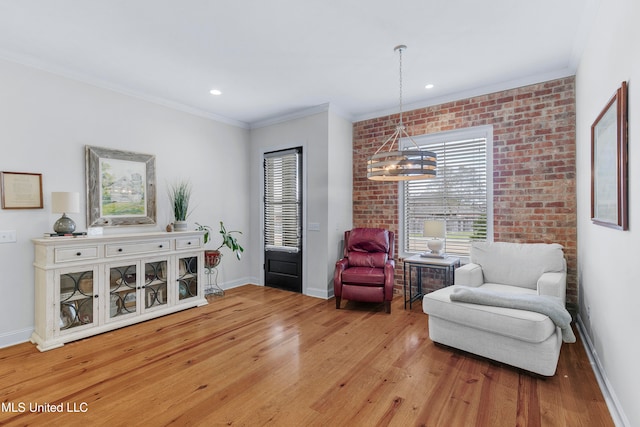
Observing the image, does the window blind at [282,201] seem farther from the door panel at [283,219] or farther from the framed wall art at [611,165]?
the framed wall art at [611,165]

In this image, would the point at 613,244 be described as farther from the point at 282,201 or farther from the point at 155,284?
the point at 155,284

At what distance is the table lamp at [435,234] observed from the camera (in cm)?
393

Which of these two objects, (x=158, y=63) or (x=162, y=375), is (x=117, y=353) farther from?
(x=158, y=63)

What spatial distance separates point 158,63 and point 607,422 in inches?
181

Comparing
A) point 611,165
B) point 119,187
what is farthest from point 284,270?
point 611,165

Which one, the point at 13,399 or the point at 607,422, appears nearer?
the point at 607,422

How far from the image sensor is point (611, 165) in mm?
2055

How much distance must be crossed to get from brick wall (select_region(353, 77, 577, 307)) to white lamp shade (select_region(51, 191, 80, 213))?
14.3ft

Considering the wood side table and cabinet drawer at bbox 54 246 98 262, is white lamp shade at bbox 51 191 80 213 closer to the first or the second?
cabinet drawer at bbox 54 246 98 262

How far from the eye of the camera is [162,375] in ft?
8.07

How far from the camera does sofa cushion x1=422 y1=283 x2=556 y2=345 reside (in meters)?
2.28

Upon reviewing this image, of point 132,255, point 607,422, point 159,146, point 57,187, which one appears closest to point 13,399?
point 132,255

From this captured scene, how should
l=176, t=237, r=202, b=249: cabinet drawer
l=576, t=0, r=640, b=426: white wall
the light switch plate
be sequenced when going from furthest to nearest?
l=176, t=237, r=202, b=249: cabinet drawer
the light switch plate
l=576, t=0, r=640, b=426: white wall

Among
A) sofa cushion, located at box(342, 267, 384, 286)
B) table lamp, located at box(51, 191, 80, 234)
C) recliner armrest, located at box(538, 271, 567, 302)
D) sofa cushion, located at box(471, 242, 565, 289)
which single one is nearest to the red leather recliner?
sofa cushion, located at box(342, 267, 384, 286)
